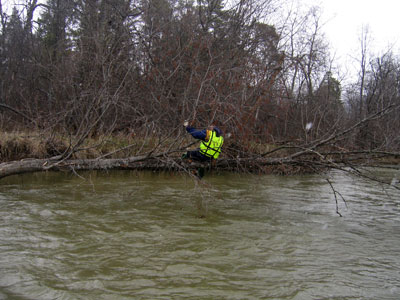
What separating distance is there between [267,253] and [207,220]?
2.35 meters

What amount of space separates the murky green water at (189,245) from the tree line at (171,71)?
1.96 metres

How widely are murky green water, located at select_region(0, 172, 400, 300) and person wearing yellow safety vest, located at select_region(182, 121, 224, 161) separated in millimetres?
882

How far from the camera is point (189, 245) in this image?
6.90m

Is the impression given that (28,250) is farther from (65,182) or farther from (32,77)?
(32,77)

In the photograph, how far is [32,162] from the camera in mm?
6980

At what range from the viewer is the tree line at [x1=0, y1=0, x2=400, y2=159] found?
Answer: 10961mm

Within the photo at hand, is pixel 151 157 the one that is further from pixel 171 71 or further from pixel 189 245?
pixel 171 71

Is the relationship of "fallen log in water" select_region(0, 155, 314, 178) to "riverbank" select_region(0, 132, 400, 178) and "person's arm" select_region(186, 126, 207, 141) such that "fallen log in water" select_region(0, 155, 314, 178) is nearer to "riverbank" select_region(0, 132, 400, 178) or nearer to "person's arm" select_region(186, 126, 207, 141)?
"riverbank" select_region(0, 132, 400, 178)

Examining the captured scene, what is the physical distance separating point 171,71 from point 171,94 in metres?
0.86

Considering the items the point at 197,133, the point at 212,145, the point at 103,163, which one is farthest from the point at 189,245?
the point at 103,163

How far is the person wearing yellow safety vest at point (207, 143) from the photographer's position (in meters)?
7.99

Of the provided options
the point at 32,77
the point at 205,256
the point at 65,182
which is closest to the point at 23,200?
the point at 65,182

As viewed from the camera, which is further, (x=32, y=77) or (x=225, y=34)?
(x=32, y=77)

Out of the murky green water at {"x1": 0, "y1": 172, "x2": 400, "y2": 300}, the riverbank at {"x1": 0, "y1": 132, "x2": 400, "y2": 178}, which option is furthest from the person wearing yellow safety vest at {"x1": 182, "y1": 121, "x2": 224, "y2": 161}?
the murky green water at {"x1": 0, "y1": 172, "x2": 400, "y2": 300}
